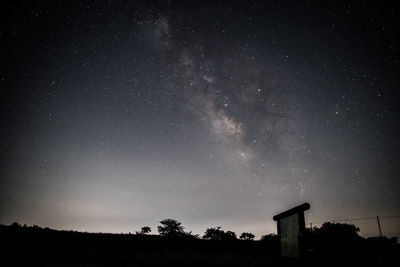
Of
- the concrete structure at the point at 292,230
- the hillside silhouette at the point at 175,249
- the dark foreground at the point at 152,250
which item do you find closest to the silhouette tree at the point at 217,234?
A: the hillside silhouette at the point at 175,249

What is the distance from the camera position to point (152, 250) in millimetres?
21938

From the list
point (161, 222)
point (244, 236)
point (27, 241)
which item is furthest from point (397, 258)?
point (244, 236)

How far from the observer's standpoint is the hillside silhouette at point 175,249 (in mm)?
7633

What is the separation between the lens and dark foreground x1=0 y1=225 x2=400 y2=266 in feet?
31.0

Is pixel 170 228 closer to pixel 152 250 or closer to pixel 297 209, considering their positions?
pixel 152 250

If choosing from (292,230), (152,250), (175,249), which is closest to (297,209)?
(292,230)

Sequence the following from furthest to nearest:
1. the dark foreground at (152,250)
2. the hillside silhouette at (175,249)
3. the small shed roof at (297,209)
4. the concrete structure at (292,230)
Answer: the dark foreground at (152,250) → the hillside silhouette at (175,249) → the concrete structure at (292,230) → the small shed roof at (297,209)

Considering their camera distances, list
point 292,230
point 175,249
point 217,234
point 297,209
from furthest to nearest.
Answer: point 217,234 < point 175,249 < point 292,230 < point 297,209

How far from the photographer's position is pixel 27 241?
25984 mm

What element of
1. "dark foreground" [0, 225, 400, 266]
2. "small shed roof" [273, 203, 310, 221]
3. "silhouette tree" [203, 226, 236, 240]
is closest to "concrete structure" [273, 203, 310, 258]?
"small shed roof" [273, 203, 310, 221]

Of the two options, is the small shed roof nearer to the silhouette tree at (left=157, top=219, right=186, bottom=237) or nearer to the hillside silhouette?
the hillside silhouette

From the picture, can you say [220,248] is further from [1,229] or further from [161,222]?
[1,229]

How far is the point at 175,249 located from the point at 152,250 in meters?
3.61

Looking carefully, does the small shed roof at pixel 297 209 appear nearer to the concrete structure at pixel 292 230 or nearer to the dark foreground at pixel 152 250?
the concrete structure at pixel 292 230
